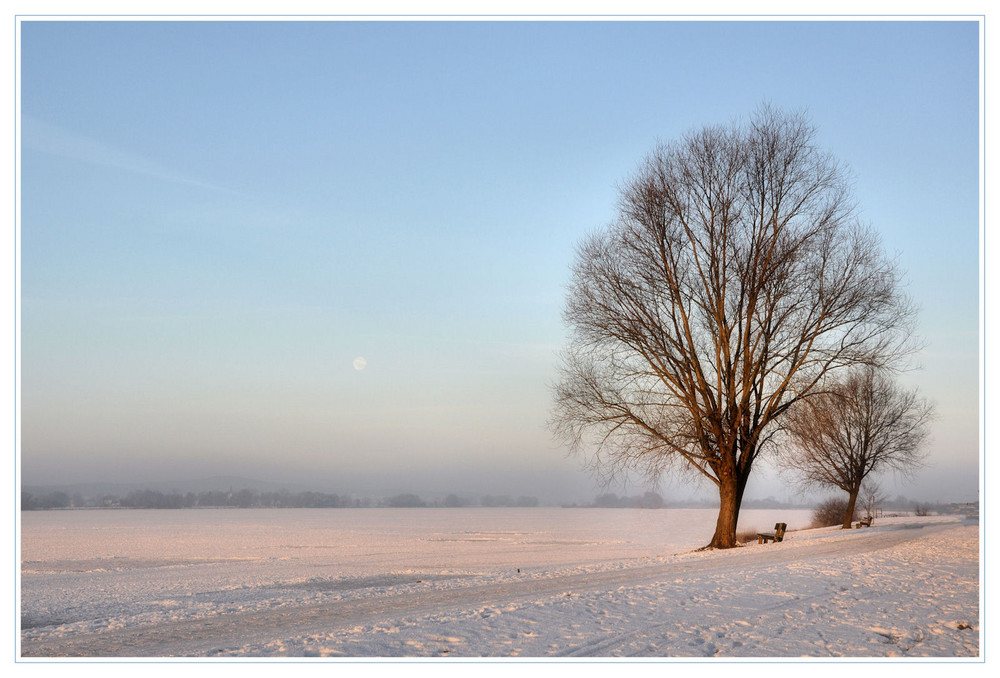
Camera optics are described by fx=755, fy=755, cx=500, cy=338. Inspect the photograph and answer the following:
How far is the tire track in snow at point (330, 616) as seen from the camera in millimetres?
8062

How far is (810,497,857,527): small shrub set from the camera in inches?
2042

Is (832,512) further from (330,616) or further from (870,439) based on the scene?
(330,616)

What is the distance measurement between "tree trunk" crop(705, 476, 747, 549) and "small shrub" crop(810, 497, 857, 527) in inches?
1323

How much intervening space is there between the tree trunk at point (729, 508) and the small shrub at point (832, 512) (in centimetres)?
3359

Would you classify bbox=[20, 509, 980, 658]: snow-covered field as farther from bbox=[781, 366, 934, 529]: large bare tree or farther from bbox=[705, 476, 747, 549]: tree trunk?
bbox=[781, 366, 934, 529]: large bare tree

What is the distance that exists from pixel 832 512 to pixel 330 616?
50.4 metres

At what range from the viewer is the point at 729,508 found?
73.2 ft

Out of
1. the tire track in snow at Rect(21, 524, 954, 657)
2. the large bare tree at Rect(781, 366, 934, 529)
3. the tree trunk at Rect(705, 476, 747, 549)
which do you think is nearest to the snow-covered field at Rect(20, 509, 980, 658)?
the tire track in snow at Rect(21, 524, 954, 657)

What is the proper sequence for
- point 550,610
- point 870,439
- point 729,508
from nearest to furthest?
1. point 550,610
2. point 729,508
3. point 870,439

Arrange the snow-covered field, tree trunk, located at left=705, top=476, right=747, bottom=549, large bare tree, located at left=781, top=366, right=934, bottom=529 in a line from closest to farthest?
the snow-covered field < tree trunk, located at left=705, top=476, right=747, bottom=549 < large bare tree, located at left=781, top=366, right=934, bottom=529

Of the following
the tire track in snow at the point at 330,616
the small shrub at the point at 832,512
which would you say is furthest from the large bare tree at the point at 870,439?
the tire track in snow at the point at 330,616

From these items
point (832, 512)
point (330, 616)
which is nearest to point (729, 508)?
point (330, 616)

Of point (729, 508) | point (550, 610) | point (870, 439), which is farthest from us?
point (870, 439)
